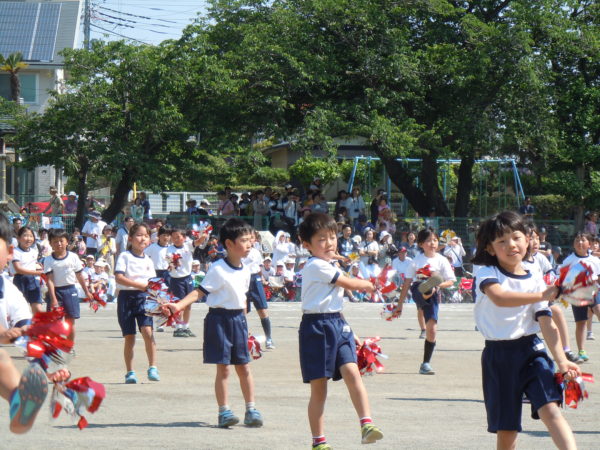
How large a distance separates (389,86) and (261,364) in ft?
54.8

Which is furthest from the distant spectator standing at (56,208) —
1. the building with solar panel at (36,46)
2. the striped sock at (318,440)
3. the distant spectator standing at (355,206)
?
the striped sock at (318,440)

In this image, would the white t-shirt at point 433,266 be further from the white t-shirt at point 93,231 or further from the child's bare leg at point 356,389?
the white t-shirt at point 93,231

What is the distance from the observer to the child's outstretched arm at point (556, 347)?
5.20m

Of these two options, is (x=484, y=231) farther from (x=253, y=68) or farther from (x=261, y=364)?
(x=253, y=68)

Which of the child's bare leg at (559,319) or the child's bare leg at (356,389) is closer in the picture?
the child's bare leg at (559,319)

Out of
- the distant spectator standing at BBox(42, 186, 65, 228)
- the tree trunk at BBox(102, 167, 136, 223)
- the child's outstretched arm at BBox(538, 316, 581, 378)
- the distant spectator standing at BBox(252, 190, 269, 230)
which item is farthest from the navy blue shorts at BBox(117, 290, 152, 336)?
the tree trunk at BBox(102, 167, 136, 223)

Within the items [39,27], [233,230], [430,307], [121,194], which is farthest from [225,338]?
[39,27]

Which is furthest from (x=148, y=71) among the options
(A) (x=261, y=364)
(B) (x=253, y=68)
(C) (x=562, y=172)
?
(A) (x=261, y=364)

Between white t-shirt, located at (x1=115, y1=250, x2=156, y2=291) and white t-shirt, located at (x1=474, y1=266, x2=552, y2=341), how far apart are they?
523 cm

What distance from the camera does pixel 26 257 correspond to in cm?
1307

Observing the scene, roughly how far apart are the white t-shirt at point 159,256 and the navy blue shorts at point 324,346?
8.06 meters

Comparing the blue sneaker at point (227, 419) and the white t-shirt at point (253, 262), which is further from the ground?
the white t-shirt at point (253, 262)

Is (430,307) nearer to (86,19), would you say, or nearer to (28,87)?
(28,87)

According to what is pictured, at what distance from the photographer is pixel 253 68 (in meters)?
25.5
